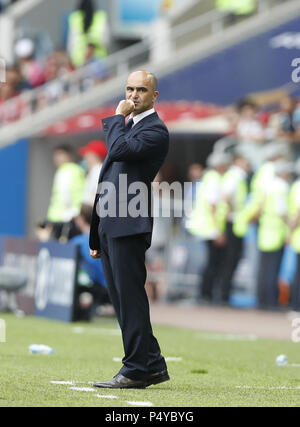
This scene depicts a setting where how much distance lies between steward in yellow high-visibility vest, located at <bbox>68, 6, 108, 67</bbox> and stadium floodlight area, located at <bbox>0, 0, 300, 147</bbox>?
1.14 m

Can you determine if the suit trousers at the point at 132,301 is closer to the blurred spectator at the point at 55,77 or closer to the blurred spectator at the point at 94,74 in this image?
the blurred spectator at the point at 94,74

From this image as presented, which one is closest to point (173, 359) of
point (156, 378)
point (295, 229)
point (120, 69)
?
point (156, 378)

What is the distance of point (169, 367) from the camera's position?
10273 mm

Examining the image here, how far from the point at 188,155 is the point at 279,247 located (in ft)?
21.3

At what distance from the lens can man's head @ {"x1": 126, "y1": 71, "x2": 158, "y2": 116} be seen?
27.3 ft

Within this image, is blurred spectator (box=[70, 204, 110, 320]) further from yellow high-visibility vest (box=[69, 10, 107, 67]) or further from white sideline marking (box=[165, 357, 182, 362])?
yellow high-visibility vest (box=[69, 10, 107, 67])

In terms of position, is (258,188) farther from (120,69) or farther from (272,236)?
(120,69)

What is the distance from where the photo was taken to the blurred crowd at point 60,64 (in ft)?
89.7

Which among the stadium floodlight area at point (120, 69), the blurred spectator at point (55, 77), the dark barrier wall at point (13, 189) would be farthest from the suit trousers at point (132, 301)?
the blurred spectator at point (55, 77)

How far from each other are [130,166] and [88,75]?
18593 millimetres

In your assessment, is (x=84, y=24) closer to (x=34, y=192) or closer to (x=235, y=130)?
(x=34, y=192)

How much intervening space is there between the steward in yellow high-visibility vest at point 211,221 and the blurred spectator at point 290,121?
41.3 inches

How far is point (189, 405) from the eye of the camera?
7.40m

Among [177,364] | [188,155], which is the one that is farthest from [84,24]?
[177,364]
